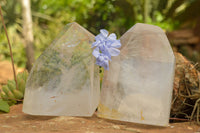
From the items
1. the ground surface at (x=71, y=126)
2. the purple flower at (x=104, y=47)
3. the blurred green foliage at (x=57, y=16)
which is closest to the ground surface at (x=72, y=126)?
the ground surface at (x=71, y=126)

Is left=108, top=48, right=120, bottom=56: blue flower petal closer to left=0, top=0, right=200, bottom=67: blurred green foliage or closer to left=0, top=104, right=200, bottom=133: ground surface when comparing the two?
left=0, top=104, right=200, bottom=133: ground surface

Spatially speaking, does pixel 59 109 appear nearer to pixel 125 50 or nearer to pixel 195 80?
pixel 125 50

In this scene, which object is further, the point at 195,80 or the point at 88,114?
the point at 195,80

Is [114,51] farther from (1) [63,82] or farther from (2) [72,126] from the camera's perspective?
(2) [72,126]

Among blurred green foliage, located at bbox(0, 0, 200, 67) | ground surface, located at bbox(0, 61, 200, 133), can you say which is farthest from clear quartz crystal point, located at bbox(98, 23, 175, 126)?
blurred green foliage, located at bbox(0, 0, 200, 67)

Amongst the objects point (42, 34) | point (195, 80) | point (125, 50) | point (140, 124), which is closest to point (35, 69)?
point (125, 50)

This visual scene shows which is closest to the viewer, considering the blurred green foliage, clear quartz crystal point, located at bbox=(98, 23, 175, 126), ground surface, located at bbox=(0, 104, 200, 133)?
ground surface, located at bbox=(0, 104, 200, 133)
